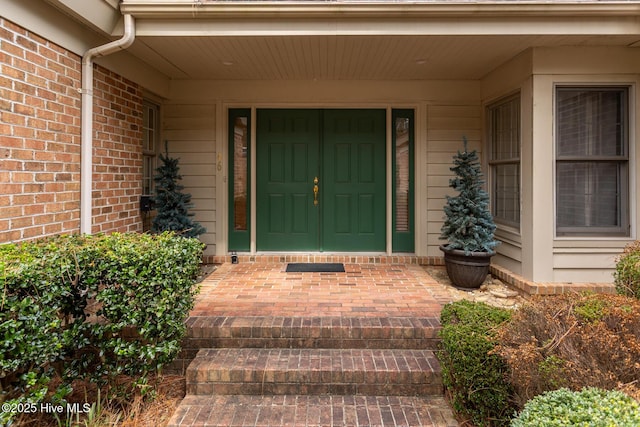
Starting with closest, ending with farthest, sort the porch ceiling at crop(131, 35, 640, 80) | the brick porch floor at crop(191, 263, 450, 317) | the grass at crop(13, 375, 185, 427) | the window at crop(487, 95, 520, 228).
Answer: the grass at crop(13, 375, 185, 427) < the brick porch floor at crop(191, 263, 450, 317) < the porch ceiling at crop(131, 35, 640, 80) < the window at crop(487, 95, 520, 228)

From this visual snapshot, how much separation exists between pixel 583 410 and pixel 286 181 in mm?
4556

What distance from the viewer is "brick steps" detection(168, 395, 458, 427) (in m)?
2.42

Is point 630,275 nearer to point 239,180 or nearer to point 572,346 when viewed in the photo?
point 572,346

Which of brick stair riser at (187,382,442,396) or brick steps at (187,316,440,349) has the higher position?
brick steps at (187,316,440,349)

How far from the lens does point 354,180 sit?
18.4 feet

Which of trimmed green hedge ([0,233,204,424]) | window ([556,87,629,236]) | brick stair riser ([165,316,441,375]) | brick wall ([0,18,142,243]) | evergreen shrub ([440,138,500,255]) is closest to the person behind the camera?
trimmed green hedge ([0,233,204,424])

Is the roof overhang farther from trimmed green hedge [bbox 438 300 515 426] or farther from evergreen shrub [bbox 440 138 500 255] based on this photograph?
trimmed green hedge [bbox 438 300 515 426]

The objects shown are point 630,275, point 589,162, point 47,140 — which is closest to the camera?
point 630,275

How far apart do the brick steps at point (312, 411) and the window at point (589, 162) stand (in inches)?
107

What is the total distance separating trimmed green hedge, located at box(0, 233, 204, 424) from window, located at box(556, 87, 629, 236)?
12.7ft

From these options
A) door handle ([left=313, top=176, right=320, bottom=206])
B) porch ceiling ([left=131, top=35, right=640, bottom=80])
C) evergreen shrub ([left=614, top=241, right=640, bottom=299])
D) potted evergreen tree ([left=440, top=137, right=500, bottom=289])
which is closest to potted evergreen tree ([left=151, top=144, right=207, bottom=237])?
porch ceiling ([left=131, top=35, right=640, bottom=80])

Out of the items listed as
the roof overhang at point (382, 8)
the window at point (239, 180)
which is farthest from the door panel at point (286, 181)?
the roof overhang at point (382, 8)

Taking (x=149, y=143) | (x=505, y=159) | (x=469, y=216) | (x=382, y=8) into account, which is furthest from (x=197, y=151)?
(x=505, y=159)

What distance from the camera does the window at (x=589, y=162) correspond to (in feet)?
13.8
